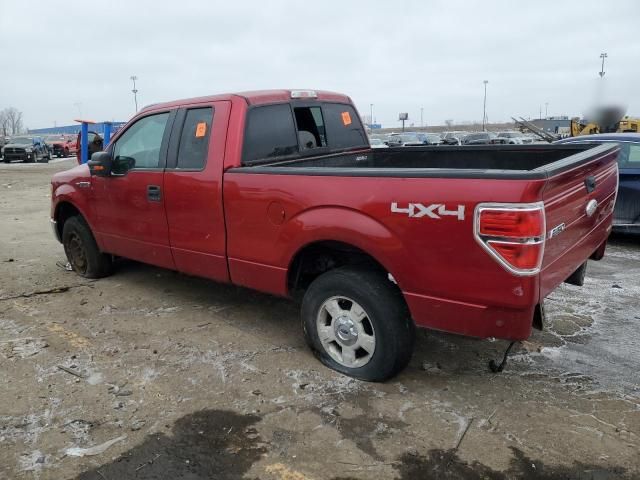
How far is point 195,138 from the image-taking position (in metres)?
4.45

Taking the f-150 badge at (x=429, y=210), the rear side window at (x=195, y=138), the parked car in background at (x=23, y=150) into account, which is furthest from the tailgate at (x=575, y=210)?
the parked car in background at (x=23, y=150)

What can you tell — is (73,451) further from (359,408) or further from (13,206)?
(13,206)

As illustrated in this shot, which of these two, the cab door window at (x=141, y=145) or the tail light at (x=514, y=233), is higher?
the cab door window at (x=141, y=145)

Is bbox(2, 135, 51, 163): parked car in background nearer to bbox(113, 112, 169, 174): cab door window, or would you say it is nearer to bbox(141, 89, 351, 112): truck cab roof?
bbox(113, 112, 169, 174): cab door window

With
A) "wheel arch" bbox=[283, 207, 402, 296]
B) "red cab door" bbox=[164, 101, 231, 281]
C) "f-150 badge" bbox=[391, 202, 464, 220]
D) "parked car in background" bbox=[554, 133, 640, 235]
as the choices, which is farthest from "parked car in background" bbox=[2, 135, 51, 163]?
"f-150 badge" bbox=[391, 202, 464, 220]

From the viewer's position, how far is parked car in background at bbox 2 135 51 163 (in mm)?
31500

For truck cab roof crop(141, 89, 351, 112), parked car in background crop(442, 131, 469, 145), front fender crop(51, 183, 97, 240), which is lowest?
front fender crop(51, 183, 97, 240)

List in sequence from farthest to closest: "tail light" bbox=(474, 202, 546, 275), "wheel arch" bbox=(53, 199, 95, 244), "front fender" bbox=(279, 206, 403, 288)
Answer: "wheel arch" bbox=(53, 199, 95, 244) < "front fender" bbox=(279, 206, 403, 288) < "tail light" bbox=(474, 202, 546, 275)

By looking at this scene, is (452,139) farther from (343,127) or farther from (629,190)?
(343,127)

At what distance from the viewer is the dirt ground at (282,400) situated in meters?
2.80

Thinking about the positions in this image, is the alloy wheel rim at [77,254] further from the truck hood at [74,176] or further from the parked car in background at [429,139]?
the parked car in background at [429,139]

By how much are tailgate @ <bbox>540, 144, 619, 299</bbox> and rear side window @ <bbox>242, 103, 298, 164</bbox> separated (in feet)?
7.27

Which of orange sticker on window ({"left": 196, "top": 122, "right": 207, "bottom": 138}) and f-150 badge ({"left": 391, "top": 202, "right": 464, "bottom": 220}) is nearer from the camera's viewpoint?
f-150 badge ({"left": 391, "top": 202, "right": 464, "bottom": 220})

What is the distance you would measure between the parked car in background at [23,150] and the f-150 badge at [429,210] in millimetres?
33937
